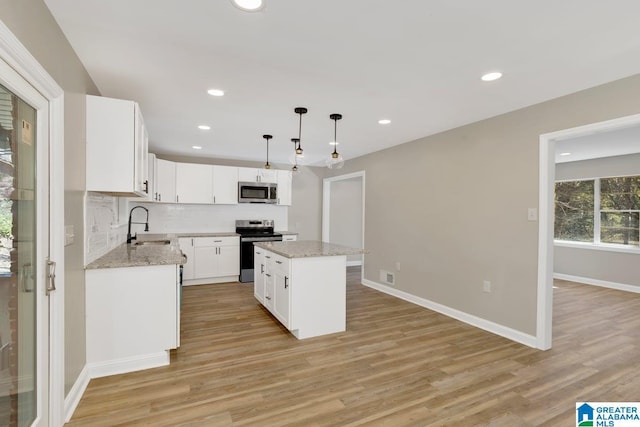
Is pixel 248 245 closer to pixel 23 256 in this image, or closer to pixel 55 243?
pixel 55 243

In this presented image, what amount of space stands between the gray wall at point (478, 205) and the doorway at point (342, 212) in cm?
207

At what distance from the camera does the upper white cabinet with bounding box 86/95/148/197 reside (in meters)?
2.40

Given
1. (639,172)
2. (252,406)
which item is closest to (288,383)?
(252,406)

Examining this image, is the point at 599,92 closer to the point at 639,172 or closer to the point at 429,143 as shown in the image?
the point at 429,143

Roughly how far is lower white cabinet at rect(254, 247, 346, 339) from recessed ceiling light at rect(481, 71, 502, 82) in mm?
2108

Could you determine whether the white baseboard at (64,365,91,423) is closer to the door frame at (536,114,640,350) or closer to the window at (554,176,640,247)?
the door frame at (536,114,640,350)

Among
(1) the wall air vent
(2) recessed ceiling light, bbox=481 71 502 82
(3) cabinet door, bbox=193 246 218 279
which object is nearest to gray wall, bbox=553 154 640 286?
(1) the wall air vent

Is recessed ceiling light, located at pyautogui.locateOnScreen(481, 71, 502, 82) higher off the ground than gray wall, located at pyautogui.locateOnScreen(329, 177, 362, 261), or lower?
higher

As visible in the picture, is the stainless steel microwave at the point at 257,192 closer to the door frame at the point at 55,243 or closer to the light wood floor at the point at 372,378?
the light wood floor at the point at 372,378

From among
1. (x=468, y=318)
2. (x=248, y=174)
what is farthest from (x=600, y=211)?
(x=248, y=174)

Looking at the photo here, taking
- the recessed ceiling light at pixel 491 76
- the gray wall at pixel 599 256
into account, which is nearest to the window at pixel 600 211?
the gray wall at pixel 599 256

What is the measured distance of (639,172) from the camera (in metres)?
5.29

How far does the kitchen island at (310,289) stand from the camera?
3.15 m

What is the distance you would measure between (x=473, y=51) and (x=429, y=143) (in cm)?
226
